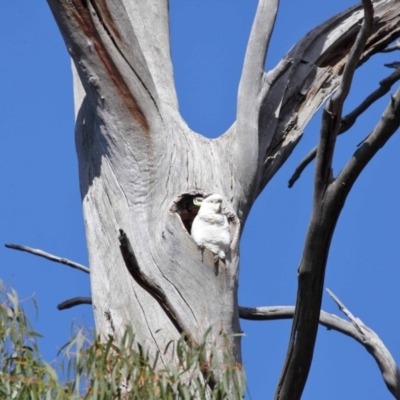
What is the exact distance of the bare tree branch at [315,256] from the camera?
9.61 ft

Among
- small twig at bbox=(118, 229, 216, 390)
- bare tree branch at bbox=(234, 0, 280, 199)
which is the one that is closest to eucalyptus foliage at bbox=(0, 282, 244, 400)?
small twig at bbox=(118, 229, 216, 390)

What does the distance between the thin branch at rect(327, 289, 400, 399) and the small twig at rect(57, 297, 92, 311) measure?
0.98m

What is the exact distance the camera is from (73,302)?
13.6ft

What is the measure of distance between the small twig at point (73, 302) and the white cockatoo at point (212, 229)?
0.89m

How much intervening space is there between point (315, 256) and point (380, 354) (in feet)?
3.20

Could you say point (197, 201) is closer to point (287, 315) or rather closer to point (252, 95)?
point (252, 95)

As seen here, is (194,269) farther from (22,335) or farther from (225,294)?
Answer: (22,335)

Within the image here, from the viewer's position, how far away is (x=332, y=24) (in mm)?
4137

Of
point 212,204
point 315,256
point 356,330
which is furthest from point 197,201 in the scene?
point 356,330

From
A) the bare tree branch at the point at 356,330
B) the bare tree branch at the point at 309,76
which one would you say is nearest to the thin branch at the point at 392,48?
the bare tree branch at the point at 309,76

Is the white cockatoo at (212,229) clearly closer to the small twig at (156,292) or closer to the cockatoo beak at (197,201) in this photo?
the cockatoo beak at (197,201)

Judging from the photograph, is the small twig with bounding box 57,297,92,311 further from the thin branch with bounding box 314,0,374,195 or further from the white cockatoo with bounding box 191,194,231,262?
the thin branch with bounding box 314,0,374,195

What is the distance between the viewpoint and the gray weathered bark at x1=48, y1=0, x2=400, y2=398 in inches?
131

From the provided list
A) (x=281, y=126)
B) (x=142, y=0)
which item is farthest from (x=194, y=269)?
(x=142, y=0)
